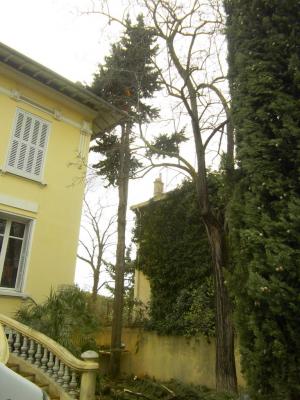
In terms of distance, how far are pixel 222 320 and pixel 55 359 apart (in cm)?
314

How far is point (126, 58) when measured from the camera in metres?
10.6

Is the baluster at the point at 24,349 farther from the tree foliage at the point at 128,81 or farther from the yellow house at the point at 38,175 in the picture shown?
the tree foliage at the point at 128,81

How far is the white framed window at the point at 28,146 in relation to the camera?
1017 cm

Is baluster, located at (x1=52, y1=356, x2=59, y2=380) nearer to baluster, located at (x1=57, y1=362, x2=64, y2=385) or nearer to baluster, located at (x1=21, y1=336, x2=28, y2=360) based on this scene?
baluster, located at (x1=57, y1=362, x2=64, y2=385)

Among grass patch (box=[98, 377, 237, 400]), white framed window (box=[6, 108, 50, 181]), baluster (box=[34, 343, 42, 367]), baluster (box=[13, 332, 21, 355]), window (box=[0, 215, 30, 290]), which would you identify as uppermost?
white framed window (box=[6, 108, 50, 181])

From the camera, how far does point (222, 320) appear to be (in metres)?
7.32

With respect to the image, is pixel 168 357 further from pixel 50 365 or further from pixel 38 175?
pixel 38 175

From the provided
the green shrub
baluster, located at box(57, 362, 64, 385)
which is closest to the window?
the green shrub

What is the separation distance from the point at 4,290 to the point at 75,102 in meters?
5.82

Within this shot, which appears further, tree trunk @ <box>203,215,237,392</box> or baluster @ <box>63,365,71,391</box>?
tree trunk @ <box>203,215,237,392</box>

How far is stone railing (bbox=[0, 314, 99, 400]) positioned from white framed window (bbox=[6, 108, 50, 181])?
13.5ft

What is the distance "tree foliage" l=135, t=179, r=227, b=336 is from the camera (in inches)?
418

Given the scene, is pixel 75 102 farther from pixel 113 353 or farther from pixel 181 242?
pixel 113 353

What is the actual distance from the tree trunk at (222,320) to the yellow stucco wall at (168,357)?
231 cm
